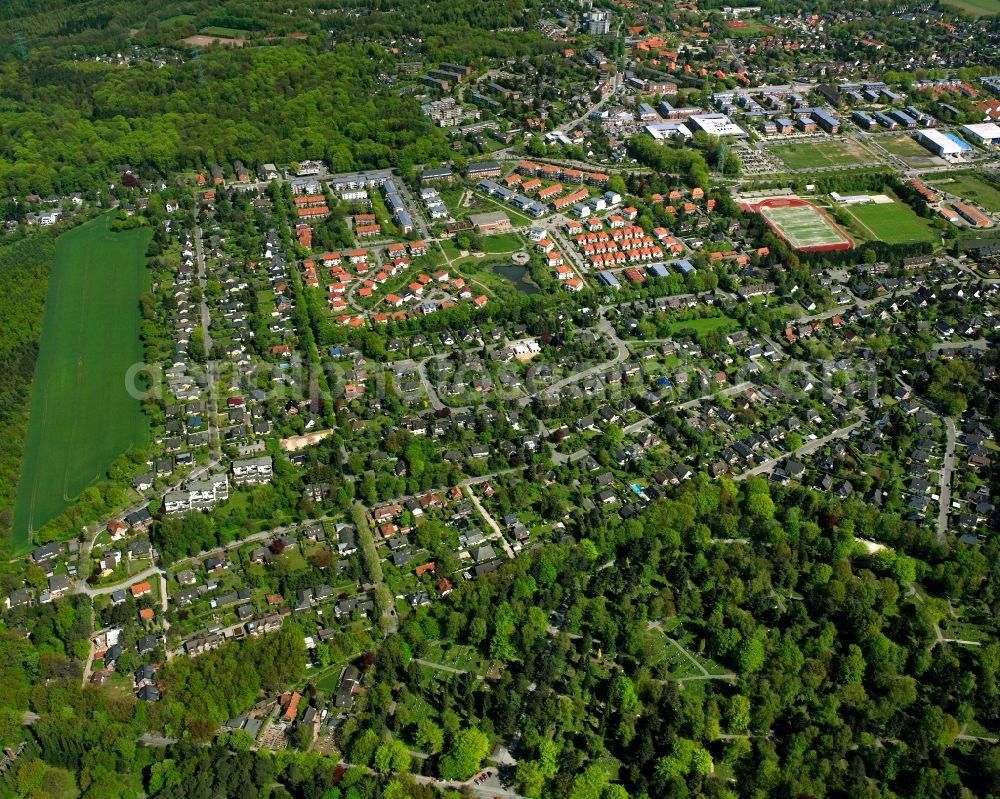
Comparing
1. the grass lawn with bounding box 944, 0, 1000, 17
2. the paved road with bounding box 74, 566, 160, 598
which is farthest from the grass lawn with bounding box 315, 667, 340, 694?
the grass lawn with bounding box 944, 0, 1000, 17

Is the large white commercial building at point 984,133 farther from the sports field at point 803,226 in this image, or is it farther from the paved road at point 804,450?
the paved road at point 804,450

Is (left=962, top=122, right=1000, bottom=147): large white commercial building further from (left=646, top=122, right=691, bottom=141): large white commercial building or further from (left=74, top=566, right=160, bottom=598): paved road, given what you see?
(left=74, top=566, right=160, bottom=598): paved road

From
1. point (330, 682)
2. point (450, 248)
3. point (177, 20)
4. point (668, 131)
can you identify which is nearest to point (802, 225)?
point (668, 131)

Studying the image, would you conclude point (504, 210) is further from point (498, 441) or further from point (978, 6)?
point (978, 6)

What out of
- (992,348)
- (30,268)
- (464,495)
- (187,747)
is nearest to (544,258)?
(464,495)

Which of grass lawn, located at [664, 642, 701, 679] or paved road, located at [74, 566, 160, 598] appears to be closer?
grass lawn, located at [664, 642, 701, 679]

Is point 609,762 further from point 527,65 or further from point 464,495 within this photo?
point 527,65

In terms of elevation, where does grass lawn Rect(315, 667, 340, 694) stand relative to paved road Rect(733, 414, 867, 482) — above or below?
above

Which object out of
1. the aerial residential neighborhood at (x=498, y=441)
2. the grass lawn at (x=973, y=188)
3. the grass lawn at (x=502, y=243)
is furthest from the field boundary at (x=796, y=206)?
the grass lawn at (x=502, y=243)
